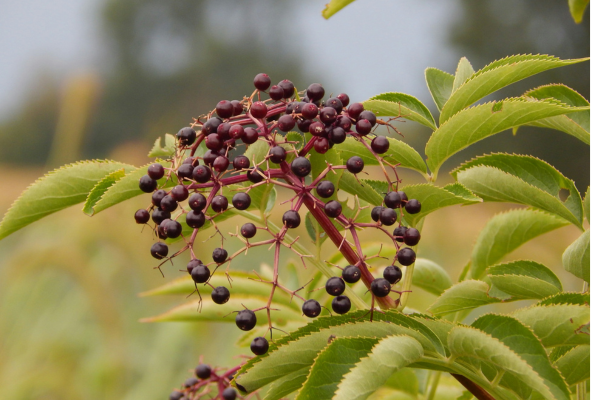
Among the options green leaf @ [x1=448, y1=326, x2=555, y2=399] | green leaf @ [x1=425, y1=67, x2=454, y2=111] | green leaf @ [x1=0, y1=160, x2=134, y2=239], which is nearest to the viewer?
green leaf @ [x1=448, y1=326, x2=555, y2=399]

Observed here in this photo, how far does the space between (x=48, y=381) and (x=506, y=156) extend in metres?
2.16

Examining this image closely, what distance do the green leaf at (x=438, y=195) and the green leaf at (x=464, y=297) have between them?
0.29 ft

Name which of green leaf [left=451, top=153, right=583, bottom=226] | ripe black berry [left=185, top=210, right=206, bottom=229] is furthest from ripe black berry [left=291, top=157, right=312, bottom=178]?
green leaf [left=451, top=153, right=583, bottom=226]

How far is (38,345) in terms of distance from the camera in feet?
7.80

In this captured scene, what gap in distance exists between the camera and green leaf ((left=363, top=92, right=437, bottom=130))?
0.59m

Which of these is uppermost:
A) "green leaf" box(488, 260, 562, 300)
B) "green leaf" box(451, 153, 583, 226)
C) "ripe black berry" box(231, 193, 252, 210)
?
"green leaf" box(451, 153, 583, 226)

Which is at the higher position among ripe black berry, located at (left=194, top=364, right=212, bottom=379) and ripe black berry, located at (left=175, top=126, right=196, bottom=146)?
ripe black berry, located at (left=175, top=126, right=196, bottom=146)

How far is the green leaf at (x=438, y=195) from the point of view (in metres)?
0.51

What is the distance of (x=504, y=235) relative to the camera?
0.73 m

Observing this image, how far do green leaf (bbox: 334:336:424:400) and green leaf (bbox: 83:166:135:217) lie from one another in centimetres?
33

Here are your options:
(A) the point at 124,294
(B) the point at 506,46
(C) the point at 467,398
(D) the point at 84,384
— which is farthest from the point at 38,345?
(B) the point at 506,46

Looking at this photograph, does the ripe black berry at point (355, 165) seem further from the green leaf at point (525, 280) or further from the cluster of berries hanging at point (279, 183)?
the green leaf at point (525, 280)

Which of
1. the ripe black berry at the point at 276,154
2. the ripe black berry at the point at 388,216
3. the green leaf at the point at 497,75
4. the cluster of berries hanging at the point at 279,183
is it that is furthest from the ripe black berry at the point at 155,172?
the green leaf at the point at 497,75

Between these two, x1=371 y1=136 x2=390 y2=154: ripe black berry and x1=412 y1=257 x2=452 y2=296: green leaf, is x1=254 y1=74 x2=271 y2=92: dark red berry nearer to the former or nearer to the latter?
x1=371 y1=136 x2=390 y2=154: ripe black berry
